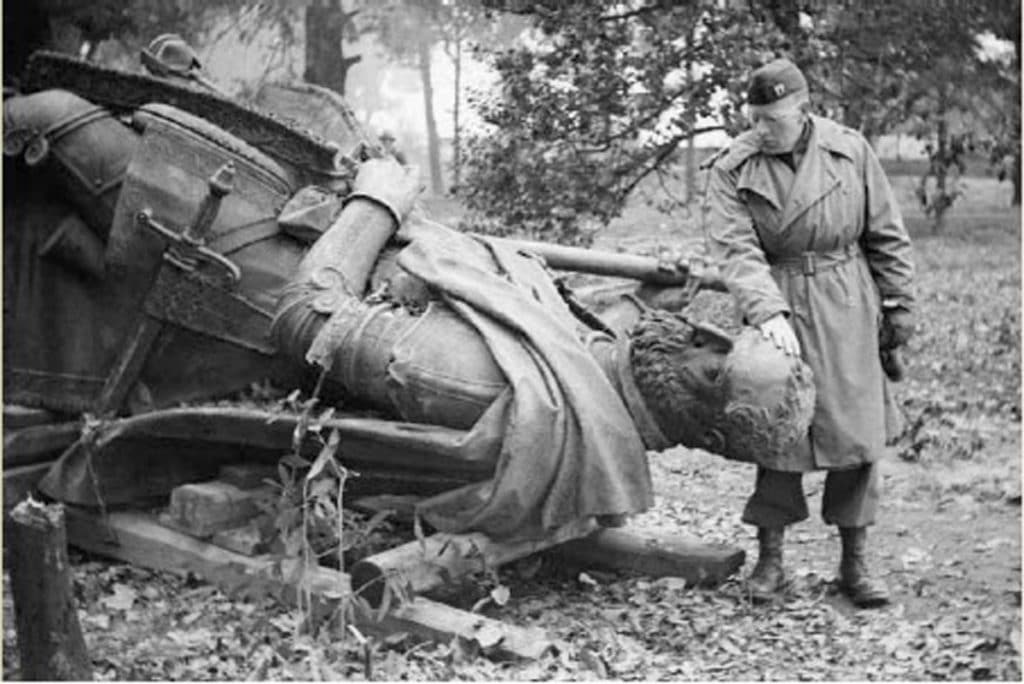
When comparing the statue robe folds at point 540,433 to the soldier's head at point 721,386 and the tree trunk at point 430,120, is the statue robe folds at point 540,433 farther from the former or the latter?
the tree trunk at point 430,120

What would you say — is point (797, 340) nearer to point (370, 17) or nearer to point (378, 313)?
point (378, 313)

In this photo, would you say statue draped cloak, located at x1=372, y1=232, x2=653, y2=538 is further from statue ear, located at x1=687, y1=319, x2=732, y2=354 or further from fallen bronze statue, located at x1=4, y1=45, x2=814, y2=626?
statue ear, located at x1=687, y1=319, x2=732, y2=354

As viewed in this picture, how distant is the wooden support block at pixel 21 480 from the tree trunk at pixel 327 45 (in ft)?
5.50

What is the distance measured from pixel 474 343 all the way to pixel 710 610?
1.09m

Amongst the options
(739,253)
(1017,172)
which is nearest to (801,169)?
(739,253)

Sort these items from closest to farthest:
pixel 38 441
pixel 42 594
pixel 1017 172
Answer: pixel 42 594 → pixel 38 441 → pixel 1017 172

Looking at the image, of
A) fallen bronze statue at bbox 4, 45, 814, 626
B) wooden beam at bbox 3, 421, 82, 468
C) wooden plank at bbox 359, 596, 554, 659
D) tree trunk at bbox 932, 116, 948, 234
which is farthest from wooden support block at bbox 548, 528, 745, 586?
tree trunk at bbox 932, 116, 948, 234

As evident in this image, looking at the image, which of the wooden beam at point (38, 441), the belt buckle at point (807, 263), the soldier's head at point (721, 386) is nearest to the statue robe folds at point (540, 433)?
the soldier's head at point (721, 386)

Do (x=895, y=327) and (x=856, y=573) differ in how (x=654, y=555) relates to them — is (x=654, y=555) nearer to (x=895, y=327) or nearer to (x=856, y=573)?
(x=856, y=573)

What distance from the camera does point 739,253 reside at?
4.40 m

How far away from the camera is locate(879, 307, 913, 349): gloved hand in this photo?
4555mm

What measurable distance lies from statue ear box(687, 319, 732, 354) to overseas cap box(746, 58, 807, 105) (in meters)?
0.69

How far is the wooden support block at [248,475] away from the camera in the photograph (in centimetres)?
480

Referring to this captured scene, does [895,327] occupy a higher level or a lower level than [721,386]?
higher
